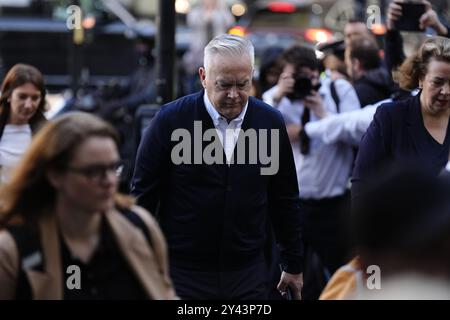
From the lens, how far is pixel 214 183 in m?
5.22

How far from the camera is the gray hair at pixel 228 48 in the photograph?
5.23 m

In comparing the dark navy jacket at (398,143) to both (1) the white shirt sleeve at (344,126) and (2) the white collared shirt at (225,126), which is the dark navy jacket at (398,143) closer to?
(2) the white collared shirt at (225,126)

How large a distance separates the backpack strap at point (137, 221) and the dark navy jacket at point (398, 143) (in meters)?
2.12

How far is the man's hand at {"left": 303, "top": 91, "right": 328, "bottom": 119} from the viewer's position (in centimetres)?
774

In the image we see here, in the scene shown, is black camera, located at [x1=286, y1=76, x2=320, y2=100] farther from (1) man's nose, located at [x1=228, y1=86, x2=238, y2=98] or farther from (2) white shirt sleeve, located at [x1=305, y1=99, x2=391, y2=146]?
(1) man's nose, located at [x1=228, y1=86, x2=238, y2=98]

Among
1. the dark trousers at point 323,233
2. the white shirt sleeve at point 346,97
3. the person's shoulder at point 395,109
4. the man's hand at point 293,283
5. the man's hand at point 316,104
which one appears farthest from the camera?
the white shirt sleeve at point 346,97

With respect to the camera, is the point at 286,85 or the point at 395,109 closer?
the point at 395,109

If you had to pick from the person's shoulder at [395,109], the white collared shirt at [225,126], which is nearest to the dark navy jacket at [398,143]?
the person's shoulder at [395,109]

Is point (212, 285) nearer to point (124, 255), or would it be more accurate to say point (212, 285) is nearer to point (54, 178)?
point (124, 255)

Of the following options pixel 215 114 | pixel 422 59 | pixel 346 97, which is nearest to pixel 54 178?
pixel 215 114

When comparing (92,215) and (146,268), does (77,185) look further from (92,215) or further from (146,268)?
(146,268)

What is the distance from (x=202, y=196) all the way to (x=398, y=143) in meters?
1.15

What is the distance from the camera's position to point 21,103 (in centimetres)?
693
